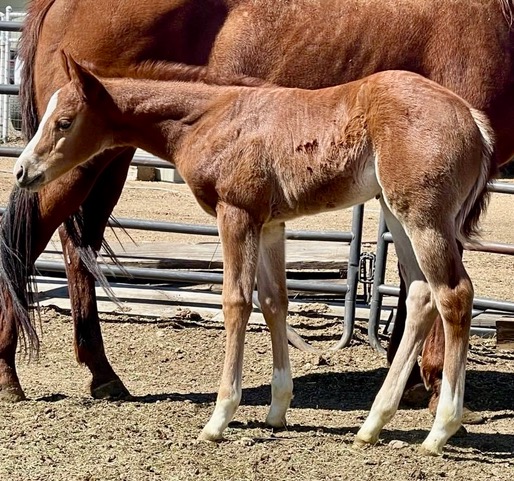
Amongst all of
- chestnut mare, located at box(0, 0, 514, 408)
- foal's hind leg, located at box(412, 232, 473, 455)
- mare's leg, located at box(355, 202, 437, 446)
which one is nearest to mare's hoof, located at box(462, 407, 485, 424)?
chestnut mare, located at box(0, 0, 514, 408)

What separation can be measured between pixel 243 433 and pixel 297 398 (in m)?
1.02

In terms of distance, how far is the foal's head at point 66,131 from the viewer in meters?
4.39

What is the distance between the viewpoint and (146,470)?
3.92 meters

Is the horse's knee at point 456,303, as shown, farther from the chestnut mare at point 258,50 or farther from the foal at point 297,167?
the chestnut mare at point 258,50

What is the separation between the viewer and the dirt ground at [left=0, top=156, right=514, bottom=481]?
157 inches

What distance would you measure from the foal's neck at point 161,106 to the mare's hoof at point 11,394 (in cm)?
144

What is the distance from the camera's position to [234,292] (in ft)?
14.0

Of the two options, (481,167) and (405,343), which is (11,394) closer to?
(405,343)

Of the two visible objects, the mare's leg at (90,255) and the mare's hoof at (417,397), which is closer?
the mare's hoof at (417,397)

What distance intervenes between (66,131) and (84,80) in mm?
227

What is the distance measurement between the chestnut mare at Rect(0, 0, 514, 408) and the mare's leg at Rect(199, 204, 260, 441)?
3.65ft

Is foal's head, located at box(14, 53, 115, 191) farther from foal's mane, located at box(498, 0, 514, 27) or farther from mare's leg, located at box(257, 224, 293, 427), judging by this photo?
foal's mane, located at box(498, 0, 514, 27)

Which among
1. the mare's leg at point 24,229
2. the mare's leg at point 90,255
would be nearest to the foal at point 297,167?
the mare's leg at point 24,229

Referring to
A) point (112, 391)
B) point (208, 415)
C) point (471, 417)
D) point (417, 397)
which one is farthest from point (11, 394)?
point (471, 417)
